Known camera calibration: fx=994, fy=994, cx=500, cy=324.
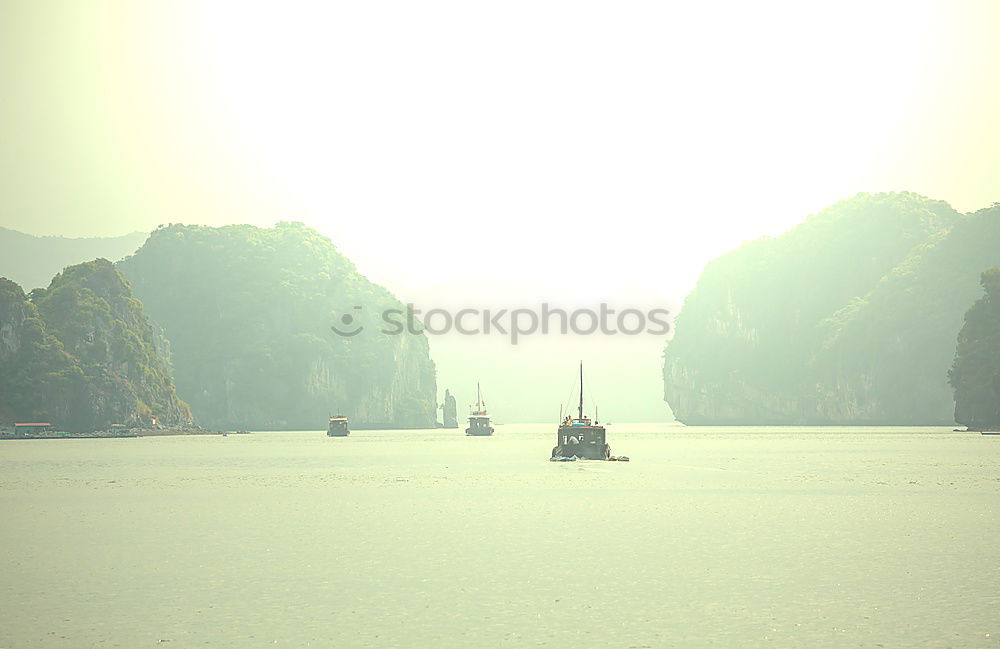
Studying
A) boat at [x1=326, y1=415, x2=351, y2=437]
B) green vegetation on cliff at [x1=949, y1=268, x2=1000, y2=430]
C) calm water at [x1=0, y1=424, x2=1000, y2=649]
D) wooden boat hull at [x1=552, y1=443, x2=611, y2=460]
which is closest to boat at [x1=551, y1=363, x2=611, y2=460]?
wooden boat hull at [x1=552, y1=443, x2=611, y2=460]

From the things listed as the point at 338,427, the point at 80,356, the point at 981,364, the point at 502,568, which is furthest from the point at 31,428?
the point at 981,364

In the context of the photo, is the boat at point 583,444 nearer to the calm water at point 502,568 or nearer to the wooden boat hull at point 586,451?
the wooden boat hull at point 586,451

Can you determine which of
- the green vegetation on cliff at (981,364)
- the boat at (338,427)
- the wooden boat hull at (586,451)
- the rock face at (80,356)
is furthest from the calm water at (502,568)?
the boat at (338,427)

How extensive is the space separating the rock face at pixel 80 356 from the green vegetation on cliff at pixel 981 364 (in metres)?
147

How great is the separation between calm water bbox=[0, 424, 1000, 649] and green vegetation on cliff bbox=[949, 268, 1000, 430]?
128 meters

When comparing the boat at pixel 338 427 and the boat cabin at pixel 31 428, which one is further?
the boat at pixel 338 427

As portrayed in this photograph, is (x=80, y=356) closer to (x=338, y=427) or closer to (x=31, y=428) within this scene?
(x=31, y=428)

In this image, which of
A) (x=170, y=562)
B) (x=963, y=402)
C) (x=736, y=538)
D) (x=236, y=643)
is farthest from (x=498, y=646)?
(x=963, y=402)

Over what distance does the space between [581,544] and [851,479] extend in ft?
111

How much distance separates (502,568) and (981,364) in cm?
16363

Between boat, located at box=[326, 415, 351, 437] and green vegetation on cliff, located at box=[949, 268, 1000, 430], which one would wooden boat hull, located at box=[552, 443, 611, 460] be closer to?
green vegetation on cliff, located at box=[949, 268, 1000, 430]

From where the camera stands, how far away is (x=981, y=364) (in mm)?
165750

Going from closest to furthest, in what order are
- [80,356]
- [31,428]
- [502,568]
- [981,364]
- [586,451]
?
[502,568]
[586,451]
[31,428]
[981,364]
[80,356]

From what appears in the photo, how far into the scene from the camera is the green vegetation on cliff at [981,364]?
535 ft
